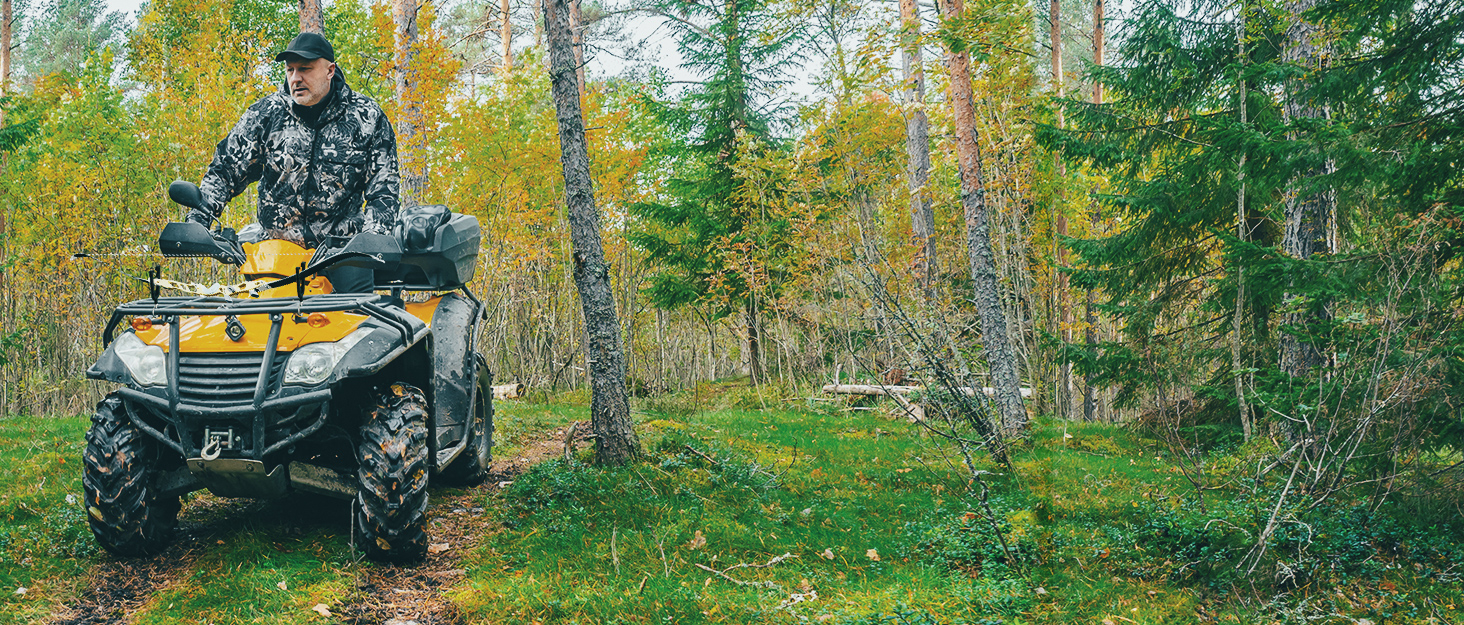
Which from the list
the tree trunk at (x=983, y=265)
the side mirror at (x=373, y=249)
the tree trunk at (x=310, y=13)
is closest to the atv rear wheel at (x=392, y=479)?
the side mirror at (x=373, y=249)

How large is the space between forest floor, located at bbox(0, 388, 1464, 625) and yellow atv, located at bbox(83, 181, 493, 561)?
0.32 m

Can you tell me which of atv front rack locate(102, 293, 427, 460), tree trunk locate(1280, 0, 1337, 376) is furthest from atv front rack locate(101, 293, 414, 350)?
tree trunk locate(1280, 0, 1337, 376)

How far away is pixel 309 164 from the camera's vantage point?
4.09 m

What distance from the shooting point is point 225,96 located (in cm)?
1110

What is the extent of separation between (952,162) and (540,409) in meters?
7.72

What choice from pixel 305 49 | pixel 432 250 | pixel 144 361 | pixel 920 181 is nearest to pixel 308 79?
pixel 305 49

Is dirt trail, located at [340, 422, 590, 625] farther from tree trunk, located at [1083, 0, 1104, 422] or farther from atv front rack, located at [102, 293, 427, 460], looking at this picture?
tree trunk, located at [1083, 0, 1104, 422]

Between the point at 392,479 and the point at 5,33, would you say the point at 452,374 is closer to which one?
the point at 392,479

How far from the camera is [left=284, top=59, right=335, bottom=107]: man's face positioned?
156 inches

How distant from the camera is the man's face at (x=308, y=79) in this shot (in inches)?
156

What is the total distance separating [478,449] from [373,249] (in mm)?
1878

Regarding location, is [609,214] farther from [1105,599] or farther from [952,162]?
[1105,599]

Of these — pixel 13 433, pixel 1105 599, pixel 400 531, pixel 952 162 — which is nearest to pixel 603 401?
pixel 400 531

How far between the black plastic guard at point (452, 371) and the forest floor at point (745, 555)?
0.55 m
